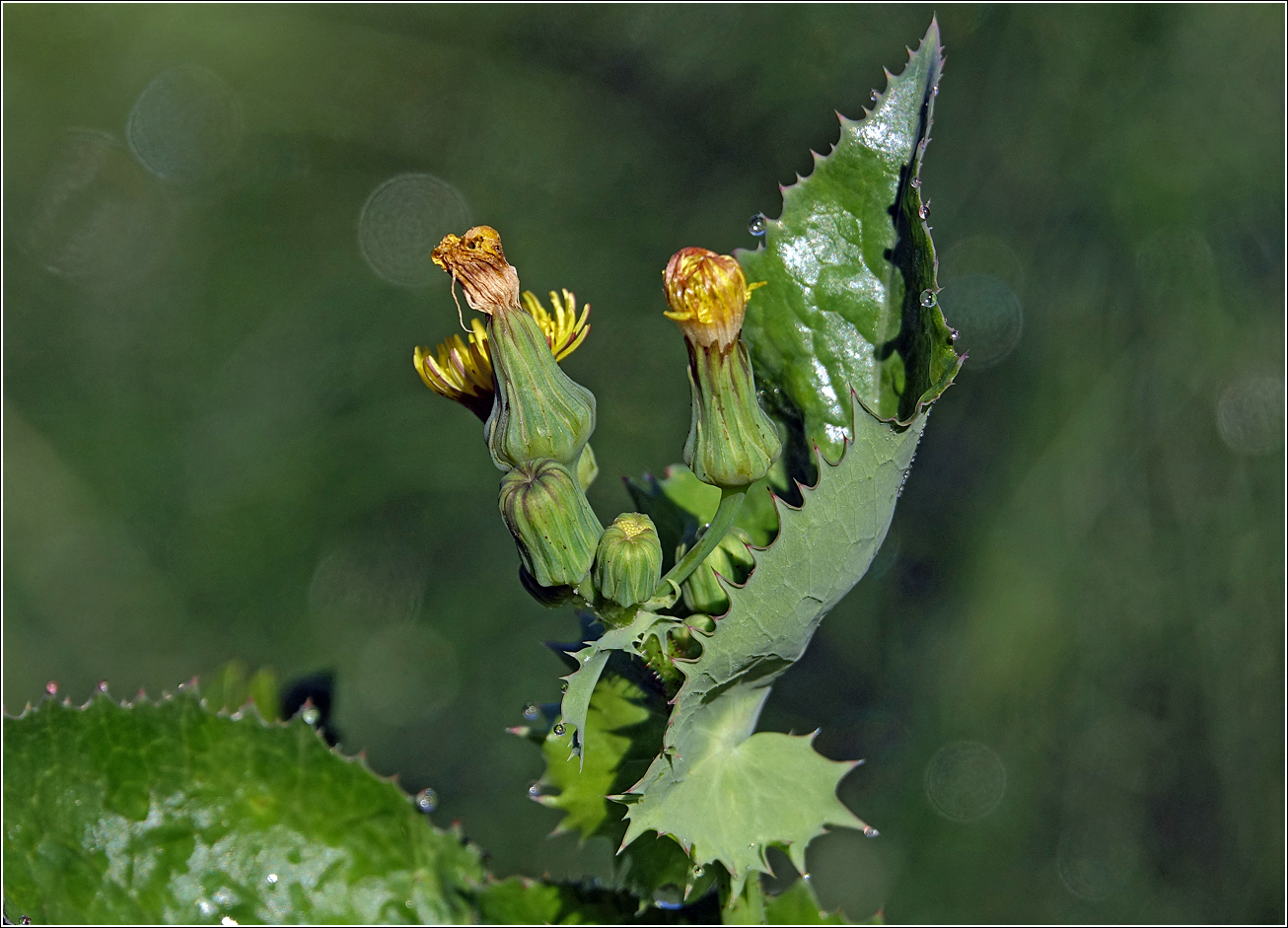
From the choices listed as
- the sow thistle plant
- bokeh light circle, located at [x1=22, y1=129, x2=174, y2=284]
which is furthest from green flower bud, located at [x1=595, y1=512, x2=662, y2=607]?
bokeh light circle, located at [x1=22, y1=129, x2=174, y2=284]

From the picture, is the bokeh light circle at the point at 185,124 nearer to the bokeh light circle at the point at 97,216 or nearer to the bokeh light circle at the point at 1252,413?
the bokeh light circle at the point at 97,216

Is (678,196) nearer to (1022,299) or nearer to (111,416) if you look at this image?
(1022,299)

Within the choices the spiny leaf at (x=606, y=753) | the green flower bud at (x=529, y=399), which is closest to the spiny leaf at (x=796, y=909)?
the spiny leaf at (x=606, y=753)

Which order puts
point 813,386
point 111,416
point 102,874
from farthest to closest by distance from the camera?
point 111,416
point 102,874
point 813,386

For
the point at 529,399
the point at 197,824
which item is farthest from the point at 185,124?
the point at 529,399

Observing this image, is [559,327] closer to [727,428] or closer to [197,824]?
[727,428]

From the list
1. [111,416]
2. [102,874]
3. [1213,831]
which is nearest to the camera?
[102,874]

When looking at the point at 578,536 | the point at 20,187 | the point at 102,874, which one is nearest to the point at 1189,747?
the point at 578,536

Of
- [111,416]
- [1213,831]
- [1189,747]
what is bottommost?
[1213,831]
